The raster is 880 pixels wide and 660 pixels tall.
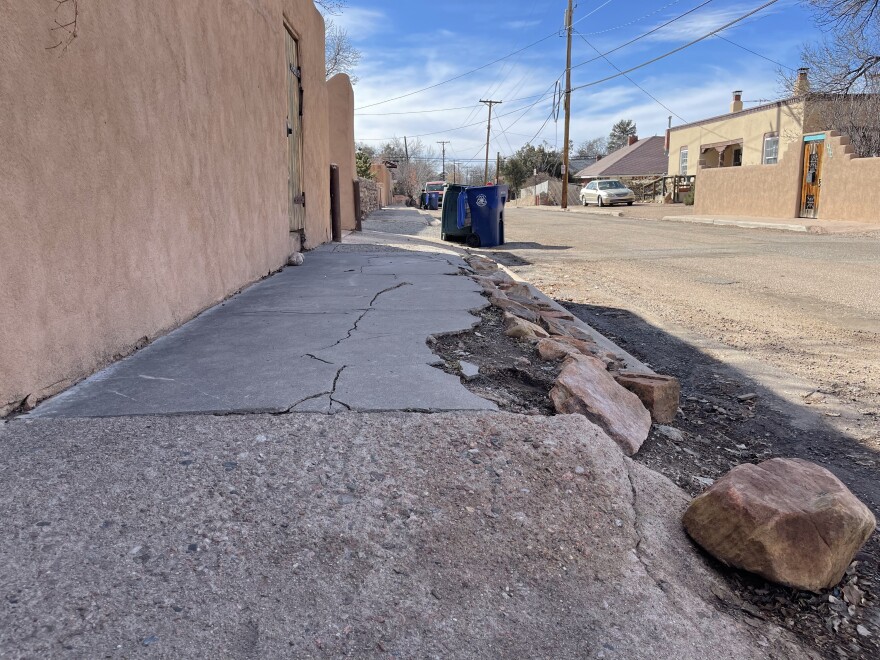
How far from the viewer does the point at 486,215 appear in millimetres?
14477

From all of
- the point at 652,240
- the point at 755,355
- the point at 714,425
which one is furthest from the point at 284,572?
the point at 652,240

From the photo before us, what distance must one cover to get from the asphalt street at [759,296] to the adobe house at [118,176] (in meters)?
3.73

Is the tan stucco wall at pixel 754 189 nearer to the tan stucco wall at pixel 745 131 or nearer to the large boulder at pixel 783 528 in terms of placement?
the tan stucco wall at pixel 745 131

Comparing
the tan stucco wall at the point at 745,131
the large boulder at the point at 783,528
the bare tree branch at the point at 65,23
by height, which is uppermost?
the tan stucco wall at the point at 745,131

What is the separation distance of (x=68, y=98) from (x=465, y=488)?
8.38 ft

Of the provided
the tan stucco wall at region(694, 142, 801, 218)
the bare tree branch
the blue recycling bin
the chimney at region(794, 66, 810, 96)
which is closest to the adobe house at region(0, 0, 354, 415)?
the bare tree branch

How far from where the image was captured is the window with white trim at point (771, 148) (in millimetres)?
27467

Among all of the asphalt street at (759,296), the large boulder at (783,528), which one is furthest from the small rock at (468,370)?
the asphalt street at (759,296)

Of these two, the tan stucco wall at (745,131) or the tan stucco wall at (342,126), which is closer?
the tan stucco wall at (342,126)

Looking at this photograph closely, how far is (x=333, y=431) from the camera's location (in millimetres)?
2643

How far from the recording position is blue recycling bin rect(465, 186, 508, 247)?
46.8ft

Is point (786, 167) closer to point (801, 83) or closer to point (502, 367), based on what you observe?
point (801, 83)

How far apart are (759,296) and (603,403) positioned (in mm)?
5604

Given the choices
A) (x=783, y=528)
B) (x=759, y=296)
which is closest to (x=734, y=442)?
(x=783, y=528)
